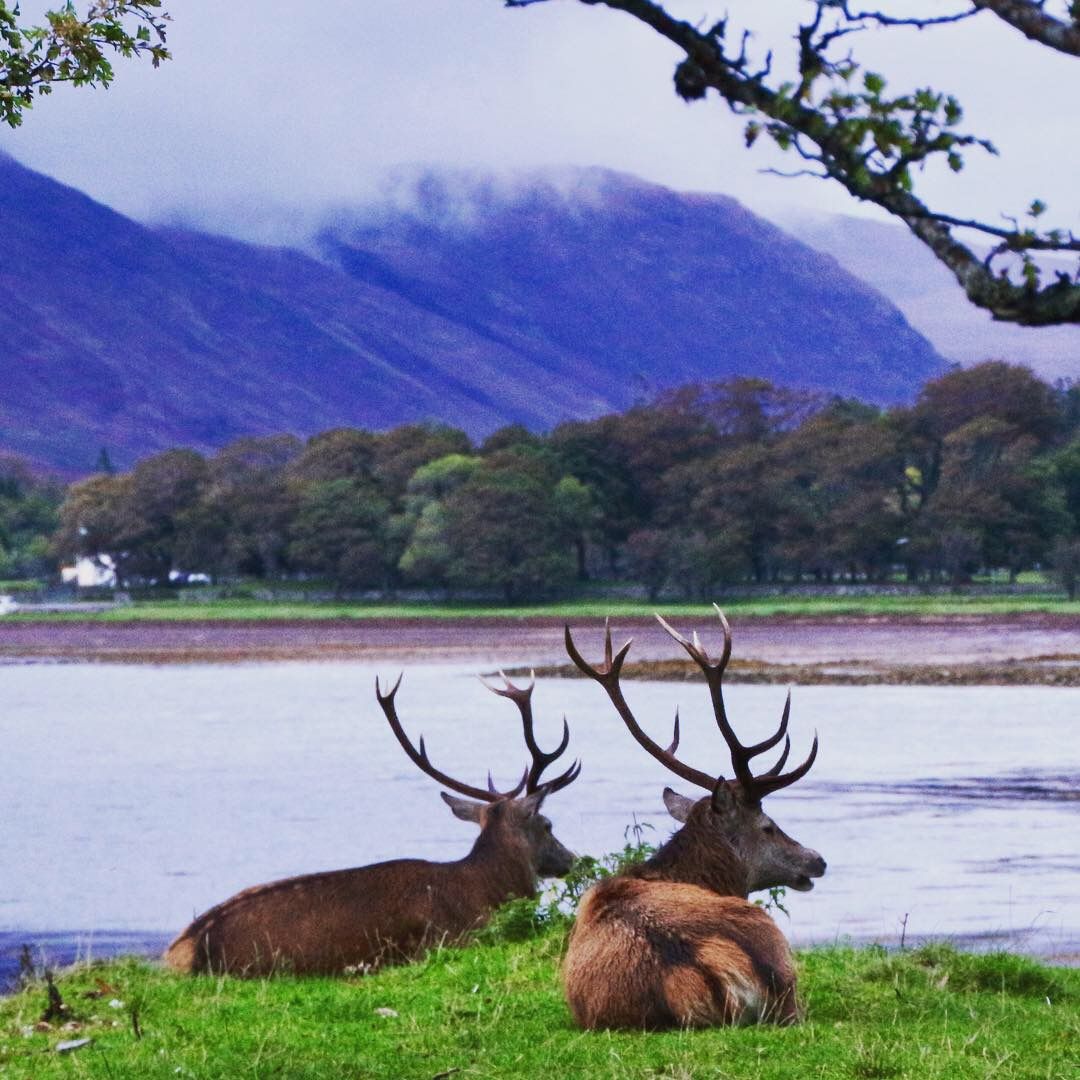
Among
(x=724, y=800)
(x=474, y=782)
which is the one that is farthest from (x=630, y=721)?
(x=474, y=782)

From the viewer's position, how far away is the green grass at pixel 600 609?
79.4 metres

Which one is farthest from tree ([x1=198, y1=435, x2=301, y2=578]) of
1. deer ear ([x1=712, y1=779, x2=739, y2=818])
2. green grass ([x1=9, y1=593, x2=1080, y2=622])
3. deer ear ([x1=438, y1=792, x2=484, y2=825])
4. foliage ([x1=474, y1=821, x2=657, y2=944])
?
deer ear ([x1=712, y1=779, x2=739, y2=818])

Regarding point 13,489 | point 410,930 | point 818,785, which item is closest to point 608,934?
point 410,930

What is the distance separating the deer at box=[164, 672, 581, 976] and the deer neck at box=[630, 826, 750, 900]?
214cm

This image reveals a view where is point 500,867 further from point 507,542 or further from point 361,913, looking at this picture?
point 507,542

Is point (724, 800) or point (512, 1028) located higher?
point (724, 800)

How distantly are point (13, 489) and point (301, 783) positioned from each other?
136m

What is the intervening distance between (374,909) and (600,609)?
81104mm

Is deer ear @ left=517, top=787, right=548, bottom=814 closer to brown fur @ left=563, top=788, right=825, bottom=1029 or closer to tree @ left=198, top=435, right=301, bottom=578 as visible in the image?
brown fur @ left=563, top=788, right=825, bottom=1029

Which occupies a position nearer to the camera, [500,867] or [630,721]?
[630,721]

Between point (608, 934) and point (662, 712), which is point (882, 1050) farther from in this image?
point (662, 712)

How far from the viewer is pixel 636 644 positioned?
65750 millimetres

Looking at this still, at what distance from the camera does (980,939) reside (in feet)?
43.5

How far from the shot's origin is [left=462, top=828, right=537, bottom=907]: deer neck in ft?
36.2
